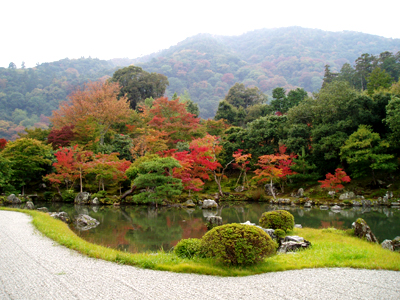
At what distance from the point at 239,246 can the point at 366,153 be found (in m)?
17.6

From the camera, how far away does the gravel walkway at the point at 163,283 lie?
11.4ft

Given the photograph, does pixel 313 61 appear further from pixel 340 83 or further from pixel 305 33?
pixel 340 83

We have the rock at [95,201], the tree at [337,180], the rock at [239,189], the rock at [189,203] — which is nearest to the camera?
the tree at [337,180]

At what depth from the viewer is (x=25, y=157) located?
20438 millimetres

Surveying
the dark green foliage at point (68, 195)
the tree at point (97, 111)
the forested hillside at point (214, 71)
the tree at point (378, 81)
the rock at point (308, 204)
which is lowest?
the rock at point (308, 204)

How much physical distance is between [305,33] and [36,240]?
409 ft

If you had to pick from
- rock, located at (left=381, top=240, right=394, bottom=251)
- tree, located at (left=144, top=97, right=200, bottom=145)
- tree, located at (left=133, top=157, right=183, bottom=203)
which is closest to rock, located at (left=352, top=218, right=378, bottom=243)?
rock, located at (left=381, top=240, right=394, bottom=251)

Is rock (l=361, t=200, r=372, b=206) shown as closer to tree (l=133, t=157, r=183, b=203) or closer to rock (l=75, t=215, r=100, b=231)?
tree (l=133, t=157, r=183, b=203)

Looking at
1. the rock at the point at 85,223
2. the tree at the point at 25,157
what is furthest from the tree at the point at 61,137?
the rock at the point at 85,223

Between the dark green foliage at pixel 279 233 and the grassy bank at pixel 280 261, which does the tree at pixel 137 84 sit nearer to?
the dark green foliage at pixel 279 233

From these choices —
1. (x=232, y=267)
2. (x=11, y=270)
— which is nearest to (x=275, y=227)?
(x=232, y=267)

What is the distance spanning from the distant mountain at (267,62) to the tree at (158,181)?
161 feet

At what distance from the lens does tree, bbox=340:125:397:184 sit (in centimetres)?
1769

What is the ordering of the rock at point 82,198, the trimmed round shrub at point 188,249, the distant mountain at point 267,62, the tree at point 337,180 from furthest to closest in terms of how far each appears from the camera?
the distant mountain at point 267,62
the rock at point 82,198
the tree at point 337,180
the trimmed round shrub at point 188,249
